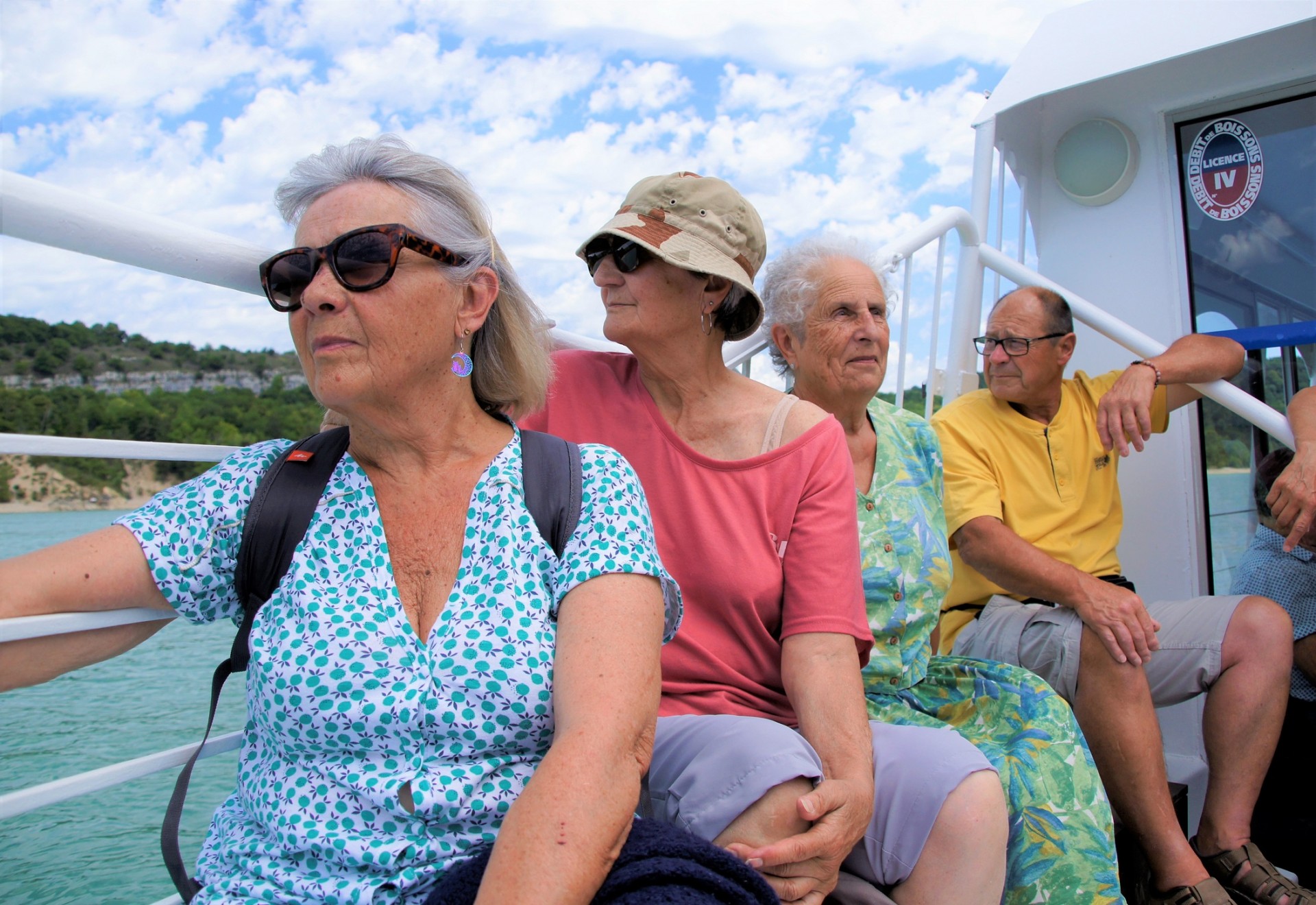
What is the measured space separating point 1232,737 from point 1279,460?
124 centimetres

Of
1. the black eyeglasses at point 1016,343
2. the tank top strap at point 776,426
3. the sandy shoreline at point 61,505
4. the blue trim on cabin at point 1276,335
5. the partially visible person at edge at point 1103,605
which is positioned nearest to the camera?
the tank top strap at point 776,426

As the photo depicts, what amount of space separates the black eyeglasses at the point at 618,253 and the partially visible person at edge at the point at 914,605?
0.59m

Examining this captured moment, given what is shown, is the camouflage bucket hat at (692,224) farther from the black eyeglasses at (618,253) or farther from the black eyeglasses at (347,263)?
the black eyeglasses at (347,263)

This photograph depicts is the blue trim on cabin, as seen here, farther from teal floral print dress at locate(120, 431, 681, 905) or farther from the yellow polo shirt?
teal floral print dress at locate(120, 431, 681, 905)

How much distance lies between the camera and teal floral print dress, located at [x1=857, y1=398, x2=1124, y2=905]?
1.62 meters

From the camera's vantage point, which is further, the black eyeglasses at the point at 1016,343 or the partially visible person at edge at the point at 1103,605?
the black eyeglasses at the point at 1016,343

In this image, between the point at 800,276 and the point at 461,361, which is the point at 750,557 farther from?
the point at 800,276

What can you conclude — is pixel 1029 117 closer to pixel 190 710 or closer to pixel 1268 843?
pixel 1268 843

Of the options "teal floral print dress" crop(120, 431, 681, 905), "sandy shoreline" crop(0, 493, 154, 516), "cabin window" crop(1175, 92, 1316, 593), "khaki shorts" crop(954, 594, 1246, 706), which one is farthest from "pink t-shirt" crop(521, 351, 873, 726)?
"sandy shoreline" crop(0, 493, 154, 516)

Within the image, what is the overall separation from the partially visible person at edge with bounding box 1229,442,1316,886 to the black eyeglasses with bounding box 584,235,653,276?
6.58 feet

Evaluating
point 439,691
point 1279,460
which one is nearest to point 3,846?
point 439,691

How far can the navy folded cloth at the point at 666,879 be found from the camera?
101cm

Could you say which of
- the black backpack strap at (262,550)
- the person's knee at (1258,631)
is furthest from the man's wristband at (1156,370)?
the black backpack strap at (262,550)

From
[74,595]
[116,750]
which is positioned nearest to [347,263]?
[74,595]
